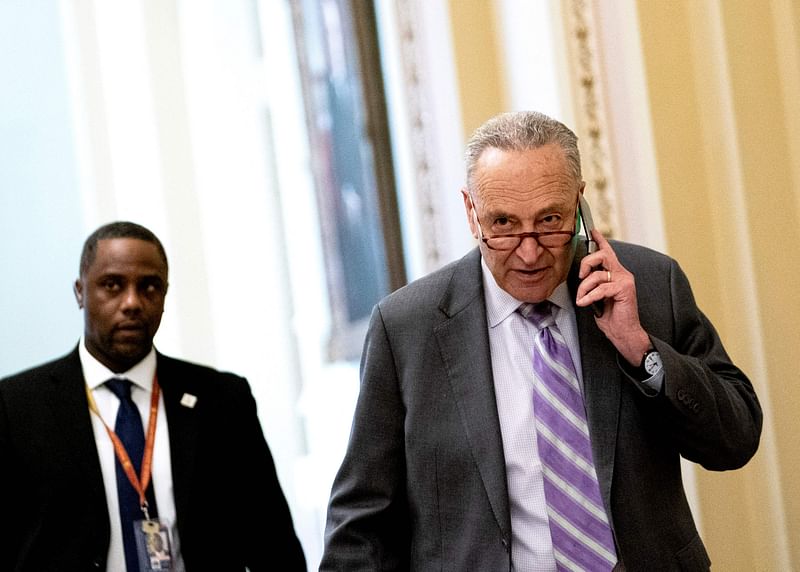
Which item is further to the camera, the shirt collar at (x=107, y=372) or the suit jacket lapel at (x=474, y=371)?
the shirt collar at (x=107, y=372)

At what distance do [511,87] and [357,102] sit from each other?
2.19m

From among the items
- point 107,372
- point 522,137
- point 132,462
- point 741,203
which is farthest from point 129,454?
point 741,203

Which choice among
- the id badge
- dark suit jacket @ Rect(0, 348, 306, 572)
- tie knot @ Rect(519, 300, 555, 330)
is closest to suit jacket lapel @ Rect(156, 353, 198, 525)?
dark suit jacket @ Rect(0, 348, 306, 572)

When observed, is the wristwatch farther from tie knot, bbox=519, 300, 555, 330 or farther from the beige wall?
the beige wall

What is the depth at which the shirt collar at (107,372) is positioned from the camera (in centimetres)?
417

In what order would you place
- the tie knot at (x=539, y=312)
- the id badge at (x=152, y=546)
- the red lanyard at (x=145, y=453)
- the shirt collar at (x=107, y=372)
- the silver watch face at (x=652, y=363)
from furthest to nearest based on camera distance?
the shirt collar at (x=107, y=372), the red lanyard at (x=145, y=453), the id badge at (x=152, y=546), the tie knot at (x=539, y=312), the silver watch face at (x=652, y=363)

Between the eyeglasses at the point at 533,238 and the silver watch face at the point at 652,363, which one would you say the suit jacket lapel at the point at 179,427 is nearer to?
the eyeglasses at the point at 533,238

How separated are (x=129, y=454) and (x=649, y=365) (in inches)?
75.1

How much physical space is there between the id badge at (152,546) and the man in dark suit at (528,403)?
939 millimetres

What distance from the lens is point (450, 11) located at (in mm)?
5344

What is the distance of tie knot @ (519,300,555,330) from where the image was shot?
318 cm

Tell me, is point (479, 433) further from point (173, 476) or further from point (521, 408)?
point (173, 476)

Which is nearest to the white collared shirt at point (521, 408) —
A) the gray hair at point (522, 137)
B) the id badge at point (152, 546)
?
the gray hair at point (522, 137)

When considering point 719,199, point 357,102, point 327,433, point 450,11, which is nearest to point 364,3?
point 357,102
